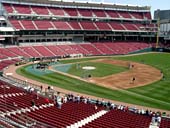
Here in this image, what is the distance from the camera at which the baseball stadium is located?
28500 millimetres

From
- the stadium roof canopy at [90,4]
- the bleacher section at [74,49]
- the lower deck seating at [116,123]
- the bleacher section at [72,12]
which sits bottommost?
the bleacher section at [74,49]

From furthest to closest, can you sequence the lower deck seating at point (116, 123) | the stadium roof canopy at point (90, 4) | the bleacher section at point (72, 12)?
the stadium roof canopy at point (90, 4), the bleacher section at point (72, 12), the lower deck seating at point (116, 123)

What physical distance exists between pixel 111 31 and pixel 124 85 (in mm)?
68168

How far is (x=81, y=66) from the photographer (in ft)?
247

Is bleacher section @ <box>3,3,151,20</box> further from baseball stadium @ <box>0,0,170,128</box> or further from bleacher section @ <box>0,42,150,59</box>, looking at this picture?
bleacher section @ <box>0,42,150,59</box>

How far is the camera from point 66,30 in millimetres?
108000

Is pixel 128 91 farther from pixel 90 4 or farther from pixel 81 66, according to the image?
pixel 90 4

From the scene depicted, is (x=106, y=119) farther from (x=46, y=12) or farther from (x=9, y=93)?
(x=46, y=12)

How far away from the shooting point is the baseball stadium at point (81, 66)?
93.5ft

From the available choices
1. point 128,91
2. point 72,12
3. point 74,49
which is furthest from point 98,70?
point 72,12

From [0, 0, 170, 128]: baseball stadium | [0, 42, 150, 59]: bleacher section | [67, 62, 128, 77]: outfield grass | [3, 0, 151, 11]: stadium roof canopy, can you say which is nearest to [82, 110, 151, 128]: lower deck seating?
[0, 0, 170, 128]: baseball stadium

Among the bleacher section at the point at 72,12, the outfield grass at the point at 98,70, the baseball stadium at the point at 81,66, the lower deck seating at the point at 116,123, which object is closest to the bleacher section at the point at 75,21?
the bleacher section at the point at 72,12

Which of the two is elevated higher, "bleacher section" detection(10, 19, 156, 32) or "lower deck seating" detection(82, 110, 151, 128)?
"bleacher section" detection(10, 19, 156, 32)

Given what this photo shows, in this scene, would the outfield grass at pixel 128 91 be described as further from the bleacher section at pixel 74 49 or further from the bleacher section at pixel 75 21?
the bleacher section at pixel 75 21
